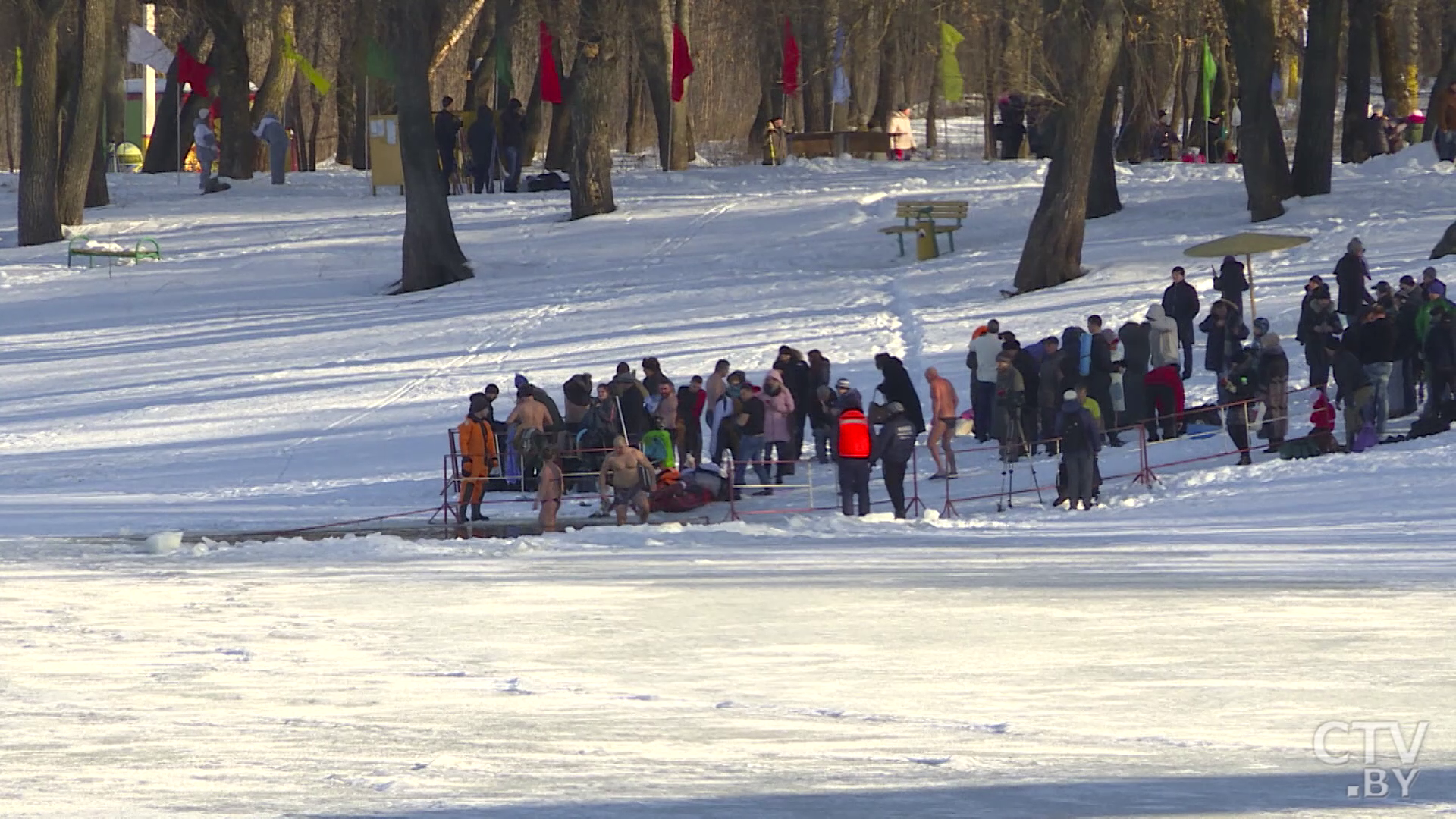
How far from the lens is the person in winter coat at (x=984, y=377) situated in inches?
833

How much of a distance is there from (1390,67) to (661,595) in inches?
1249

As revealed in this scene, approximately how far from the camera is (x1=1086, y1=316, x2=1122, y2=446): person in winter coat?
20.4 m

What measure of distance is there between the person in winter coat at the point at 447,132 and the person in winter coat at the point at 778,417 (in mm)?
18053

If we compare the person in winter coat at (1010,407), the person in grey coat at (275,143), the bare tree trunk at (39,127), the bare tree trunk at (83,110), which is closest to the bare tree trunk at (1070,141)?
the person in winter coat at (1010,407)

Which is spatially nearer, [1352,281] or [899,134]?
[1352,281]

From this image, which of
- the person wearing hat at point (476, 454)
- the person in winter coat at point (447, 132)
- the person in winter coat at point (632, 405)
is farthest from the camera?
the person in winter coat at point (447, 132)

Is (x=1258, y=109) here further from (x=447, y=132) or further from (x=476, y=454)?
(x=476, y=454)

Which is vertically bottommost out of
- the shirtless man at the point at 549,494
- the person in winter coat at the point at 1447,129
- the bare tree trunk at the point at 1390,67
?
the shirtless man at the point at 549,494

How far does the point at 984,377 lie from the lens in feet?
69.8

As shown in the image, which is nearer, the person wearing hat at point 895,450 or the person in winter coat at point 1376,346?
the person wearing hat at point 895,450

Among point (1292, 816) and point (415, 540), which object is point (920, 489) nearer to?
point (415, 540)

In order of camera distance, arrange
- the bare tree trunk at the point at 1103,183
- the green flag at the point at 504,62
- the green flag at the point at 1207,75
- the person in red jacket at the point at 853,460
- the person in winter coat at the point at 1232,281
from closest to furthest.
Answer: the person in red jacket at the point at 853,460, the person in winter coat at the point at 1232,281, the bare tree trunk at the point at 1103,183, the green flag at the point at 504,62, the green flag at the point at 1207,75

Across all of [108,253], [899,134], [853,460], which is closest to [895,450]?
[853,460]

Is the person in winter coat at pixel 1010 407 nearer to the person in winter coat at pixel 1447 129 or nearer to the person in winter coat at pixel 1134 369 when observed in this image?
the person in winter coat at pixel 1134 369
